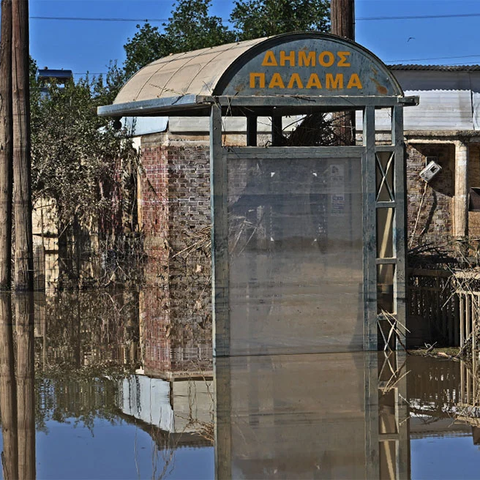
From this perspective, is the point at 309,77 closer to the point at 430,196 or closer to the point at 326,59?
the point at 326,59

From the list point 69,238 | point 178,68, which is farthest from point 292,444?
point 69,238

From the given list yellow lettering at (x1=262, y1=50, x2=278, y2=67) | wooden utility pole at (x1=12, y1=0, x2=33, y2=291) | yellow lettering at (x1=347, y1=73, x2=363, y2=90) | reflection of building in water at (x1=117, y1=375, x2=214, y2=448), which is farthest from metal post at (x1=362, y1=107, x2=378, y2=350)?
wooden utility pole at (x1=12, y1=0, x2=33, y2=291)

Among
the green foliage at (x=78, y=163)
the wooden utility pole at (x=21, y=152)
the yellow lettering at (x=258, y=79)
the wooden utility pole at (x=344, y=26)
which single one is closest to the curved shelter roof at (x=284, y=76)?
the yellow lettering at (x=258, y=79)

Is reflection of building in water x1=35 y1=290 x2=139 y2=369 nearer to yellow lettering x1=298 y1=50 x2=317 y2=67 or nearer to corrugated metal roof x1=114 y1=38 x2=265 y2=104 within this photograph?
corrugated metal roof x1=114 y1=38 x2=265 y2=104

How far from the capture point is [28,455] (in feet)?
26.4

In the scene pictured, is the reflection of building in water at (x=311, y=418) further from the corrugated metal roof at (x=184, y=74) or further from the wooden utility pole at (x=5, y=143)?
the wooden utility pole at (x=5, y=143)

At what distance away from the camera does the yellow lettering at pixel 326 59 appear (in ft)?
39.3

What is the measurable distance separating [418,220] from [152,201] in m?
6.26

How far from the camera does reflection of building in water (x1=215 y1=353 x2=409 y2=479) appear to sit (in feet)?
25.6

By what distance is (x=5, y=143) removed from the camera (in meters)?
19.4

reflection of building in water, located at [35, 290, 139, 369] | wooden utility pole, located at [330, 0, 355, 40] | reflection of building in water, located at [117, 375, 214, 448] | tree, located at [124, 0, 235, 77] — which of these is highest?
tree, located at [124, 0, 235, 77]

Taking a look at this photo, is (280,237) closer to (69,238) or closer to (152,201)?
(152,201)

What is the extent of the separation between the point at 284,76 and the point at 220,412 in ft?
14.0

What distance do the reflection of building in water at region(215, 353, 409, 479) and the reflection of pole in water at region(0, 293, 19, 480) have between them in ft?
5.21
